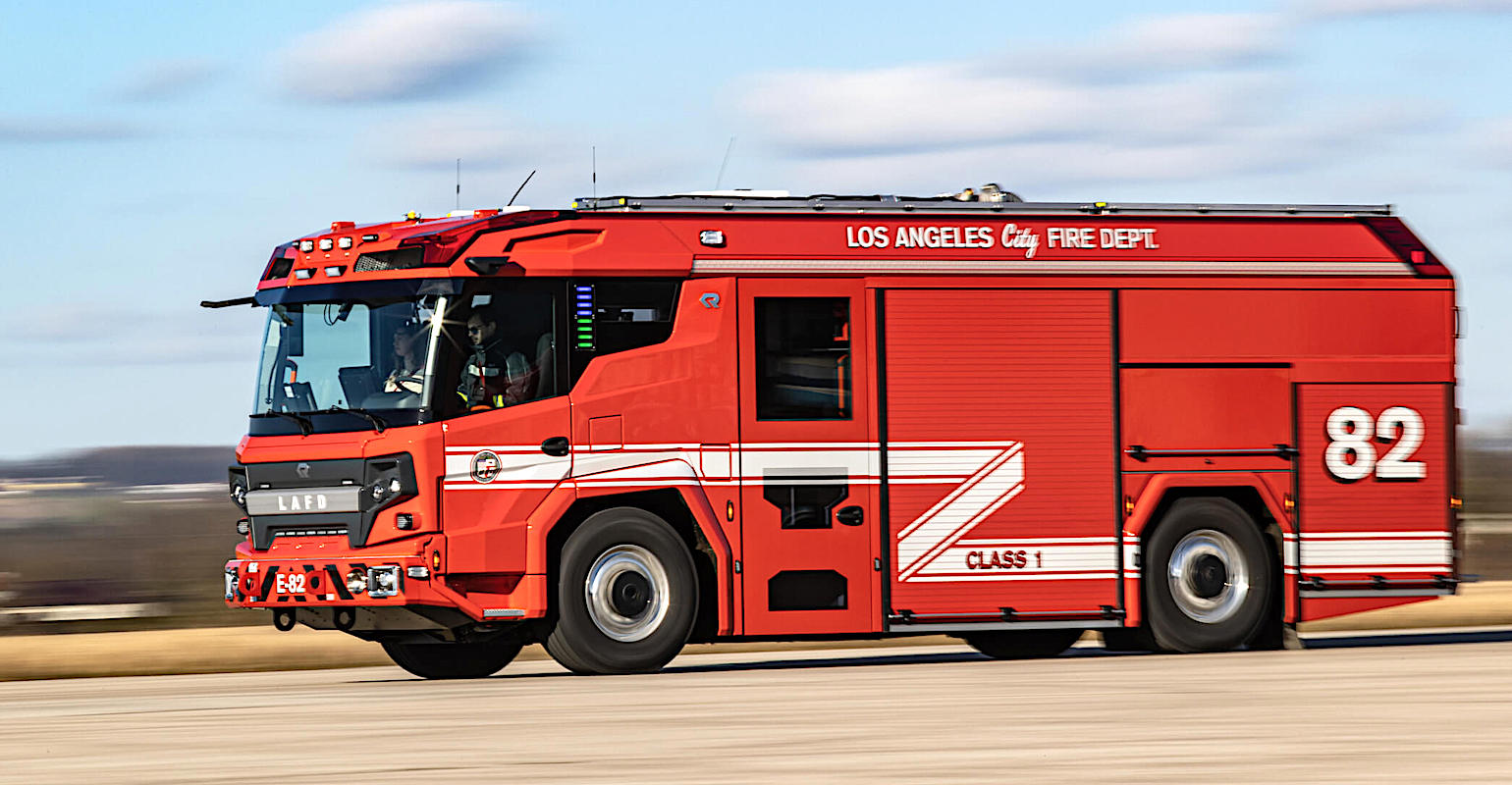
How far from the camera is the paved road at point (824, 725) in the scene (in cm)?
955

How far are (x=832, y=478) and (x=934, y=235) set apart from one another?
2.04 m

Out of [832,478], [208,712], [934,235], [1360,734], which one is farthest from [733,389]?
[1360,734]

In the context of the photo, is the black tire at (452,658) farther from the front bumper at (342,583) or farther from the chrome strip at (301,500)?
the chrome strip at (301,500)

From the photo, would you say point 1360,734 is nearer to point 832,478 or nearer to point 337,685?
point 832,478

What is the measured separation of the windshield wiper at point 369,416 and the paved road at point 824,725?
70.4 inches

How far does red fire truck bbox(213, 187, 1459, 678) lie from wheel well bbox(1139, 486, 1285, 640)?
0.02 m

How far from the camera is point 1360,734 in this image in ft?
35.2

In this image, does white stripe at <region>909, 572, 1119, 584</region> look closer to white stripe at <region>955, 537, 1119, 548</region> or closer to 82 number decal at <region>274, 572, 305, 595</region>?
white stripe at <region>955, 537, 1119, 548</region>

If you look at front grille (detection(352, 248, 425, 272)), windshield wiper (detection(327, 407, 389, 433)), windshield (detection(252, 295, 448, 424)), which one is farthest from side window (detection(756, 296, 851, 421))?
windshield wiper (detection(327, 407, 389, 433))

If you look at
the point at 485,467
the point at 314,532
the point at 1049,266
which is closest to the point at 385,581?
the point at 314,532

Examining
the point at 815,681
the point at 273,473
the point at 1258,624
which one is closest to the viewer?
the point at 815,681

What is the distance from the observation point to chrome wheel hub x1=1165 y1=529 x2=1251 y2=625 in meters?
17.3

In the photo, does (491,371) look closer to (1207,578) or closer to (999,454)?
(999,454)

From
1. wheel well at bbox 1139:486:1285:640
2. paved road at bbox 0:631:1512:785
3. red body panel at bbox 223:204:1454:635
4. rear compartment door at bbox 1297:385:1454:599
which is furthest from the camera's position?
rear compartment door at bbox 1297:385:1454:599
